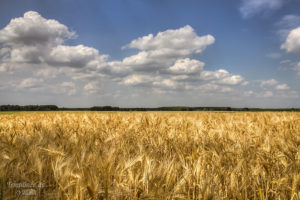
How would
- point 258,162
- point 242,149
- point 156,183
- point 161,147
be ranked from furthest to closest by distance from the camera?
point 161,147, point 242,149, point 258,162, point 156,183

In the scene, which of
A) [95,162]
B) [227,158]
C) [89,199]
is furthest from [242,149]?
[89,199]

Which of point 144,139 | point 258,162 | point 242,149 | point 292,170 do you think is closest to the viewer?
point 292,170

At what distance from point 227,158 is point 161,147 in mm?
849

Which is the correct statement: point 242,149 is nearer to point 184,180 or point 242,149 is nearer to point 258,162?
point 258,162

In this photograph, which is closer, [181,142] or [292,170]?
[292,170]

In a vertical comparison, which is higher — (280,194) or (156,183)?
(156,183)

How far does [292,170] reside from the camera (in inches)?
79.0

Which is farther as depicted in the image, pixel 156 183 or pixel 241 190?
pixel 241 190

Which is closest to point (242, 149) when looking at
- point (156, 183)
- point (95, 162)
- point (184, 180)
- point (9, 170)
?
point (184, 180)

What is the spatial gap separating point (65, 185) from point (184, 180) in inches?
32.7

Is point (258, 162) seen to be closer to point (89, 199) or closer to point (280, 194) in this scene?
point (280, 194)

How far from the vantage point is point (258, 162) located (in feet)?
7.34

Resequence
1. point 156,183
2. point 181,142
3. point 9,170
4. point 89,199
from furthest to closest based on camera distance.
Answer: point 181,142 → point 9,170 → point 156,183 → point 89,199

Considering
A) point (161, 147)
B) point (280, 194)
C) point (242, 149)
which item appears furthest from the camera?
point (161, 147)
